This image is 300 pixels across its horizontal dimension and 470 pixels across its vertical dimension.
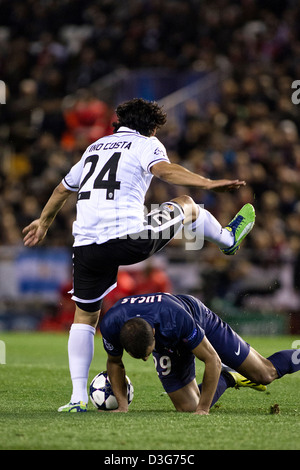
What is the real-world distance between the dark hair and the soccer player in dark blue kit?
1.30 m

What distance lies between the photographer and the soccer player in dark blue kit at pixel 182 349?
18.6 feet

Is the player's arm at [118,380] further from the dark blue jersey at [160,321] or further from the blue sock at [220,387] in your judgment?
the blue sock at [220,387]

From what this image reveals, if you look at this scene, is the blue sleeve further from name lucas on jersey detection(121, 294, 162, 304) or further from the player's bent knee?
the player's bent knee

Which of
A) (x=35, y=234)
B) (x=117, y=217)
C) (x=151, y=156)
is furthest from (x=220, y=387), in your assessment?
(x=35, y=234)

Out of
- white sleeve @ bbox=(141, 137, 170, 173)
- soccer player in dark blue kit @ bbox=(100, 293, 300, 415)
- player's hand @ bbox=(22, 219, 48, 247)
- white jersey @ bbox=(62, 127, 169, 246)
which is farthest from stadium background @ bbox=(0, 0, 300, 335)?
white sleeve @ bbox=(141, 137, 170, 173)

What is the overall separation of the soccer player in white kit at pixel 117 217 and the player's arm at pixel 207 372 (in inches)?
31.5

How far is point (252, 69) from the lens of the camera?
16.8 m

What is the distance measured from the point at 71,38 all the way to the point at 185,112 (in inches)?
160

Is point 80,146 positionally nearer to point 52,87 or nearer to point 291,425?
point 52,87

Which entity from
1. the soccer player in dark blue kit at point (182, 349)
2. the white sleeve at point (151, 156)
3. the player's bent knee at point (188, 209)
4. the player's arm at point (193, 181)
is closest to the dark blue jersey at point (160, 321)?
the soccer player in dark blue kit at point (182, 349)

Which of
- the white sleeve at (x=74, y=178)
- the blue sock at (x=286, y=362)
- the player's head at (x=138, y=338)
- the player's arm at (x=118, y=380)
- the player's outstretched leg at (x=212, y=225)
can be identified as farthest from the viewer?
the white sleeve at (x=74, y=178)

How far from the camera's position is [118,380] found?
5.99m

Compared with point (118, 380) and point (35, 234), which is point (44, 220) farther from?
point (118, 380)

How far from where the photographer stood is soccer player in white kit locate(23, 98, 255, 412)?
6.03m
